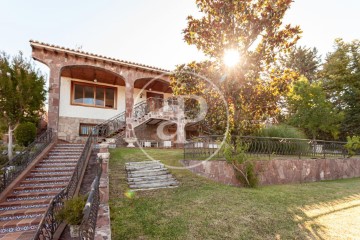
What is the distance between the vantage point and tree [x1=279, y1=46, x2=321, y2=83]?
106 ft

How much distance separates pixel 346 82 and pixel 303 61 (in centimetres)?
1073

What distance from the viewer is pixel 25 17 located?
Result: 8969 mm

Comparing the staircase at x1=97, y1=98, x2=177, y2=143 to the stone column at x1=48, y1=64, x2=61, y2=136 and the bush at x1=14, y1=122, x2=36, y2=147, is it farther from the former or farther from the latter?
the bush at x1=14, y1=122, x2=36, y2=147

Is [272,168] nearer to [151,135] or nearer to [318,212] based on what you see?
[318,212]

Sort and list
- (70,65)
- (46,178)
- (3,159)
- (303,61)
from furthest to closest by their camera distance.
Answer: (303,61) → (70,65) → (3,159) → (46,178)

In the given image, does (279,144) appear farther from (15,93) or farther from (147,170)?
(15,93)

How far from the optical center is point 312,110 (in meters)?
17.2

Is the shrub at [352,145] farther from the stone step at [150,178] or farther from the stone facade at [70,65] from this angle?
the stone facade at [70,65]

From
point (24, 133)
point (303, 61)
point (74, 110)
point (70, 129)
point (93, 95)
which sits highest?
point (303, 61)

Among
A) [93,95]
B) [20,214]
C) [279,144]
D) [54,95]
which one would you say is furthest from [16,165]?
[279,144]

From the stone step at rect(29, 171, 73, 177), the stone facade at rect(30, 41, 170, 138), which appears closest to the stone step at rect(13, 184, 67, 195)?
the stone step at rect(29, 171, 73, 177)

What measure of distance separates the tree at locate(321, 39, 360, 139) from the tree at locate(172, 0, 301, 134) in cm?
1994

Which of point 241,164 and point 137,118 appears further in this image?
point 137,118

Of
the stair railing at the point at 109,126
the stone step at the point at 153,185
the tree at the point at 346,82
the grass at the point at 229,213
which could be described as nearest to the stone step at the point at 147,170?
the grass at the point at 229,213
